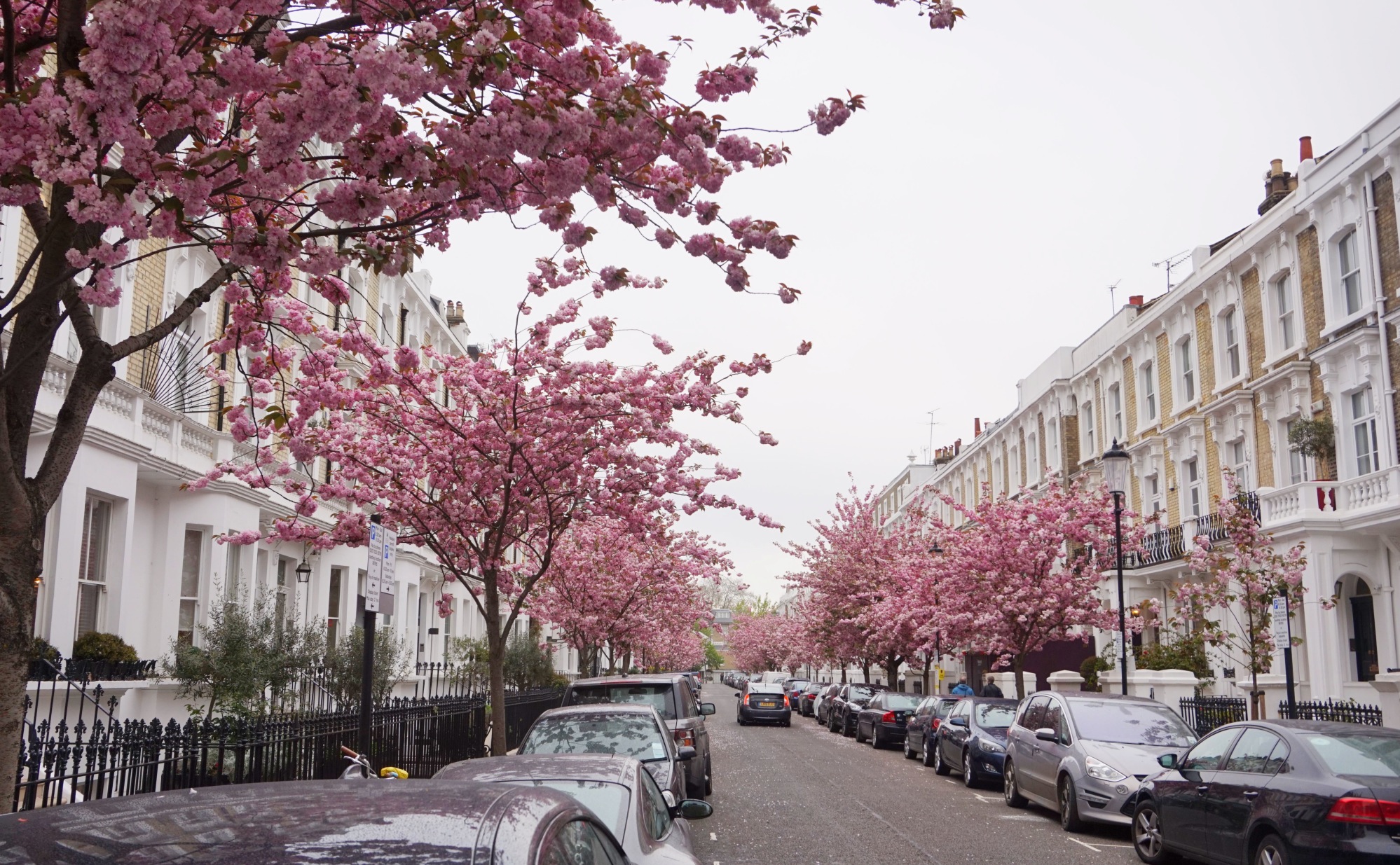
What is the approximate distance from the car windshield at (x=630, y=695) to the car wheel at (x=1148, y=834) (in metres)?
5.47

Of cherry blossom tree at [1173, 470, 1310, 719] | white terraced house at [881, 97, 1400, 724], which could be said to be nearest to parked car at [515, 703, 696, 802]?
cherry blossom tree at [1173, 470, 1310, 719]

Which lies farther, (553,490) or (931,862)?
(553,490)

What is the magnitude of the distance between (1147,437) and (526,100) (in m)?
30.2

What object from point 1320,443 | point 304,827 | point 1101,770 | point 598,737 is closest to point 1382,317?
point 1320,443

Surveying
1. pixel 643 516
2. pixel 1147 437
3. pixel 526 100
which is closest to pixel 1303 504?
pixel 1147 437

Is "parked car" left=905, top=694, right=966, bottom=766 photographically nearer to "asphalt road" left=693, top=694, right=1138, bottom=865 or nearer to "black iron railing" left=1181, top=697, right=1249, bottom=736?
"asphalt road" left=693, top=694, right=1138, bottom=865

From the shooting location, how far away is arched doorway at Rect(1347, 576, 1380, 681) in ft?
76.9

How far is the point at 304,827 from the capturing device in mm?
3025

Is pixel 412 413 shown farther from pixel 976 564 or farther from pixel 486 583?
pixel 976 564

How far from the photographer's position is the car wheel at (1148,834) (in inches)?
463

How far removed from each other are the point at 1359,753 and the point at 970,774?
429 inches

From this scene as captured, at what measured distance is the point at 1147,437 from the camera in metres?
33.1

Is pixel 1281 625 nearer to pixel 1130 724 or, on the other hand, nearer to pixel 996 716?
pixel 1130 724

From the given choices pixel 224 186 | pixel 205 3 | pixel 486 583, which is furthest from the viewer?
pixel 486 583
